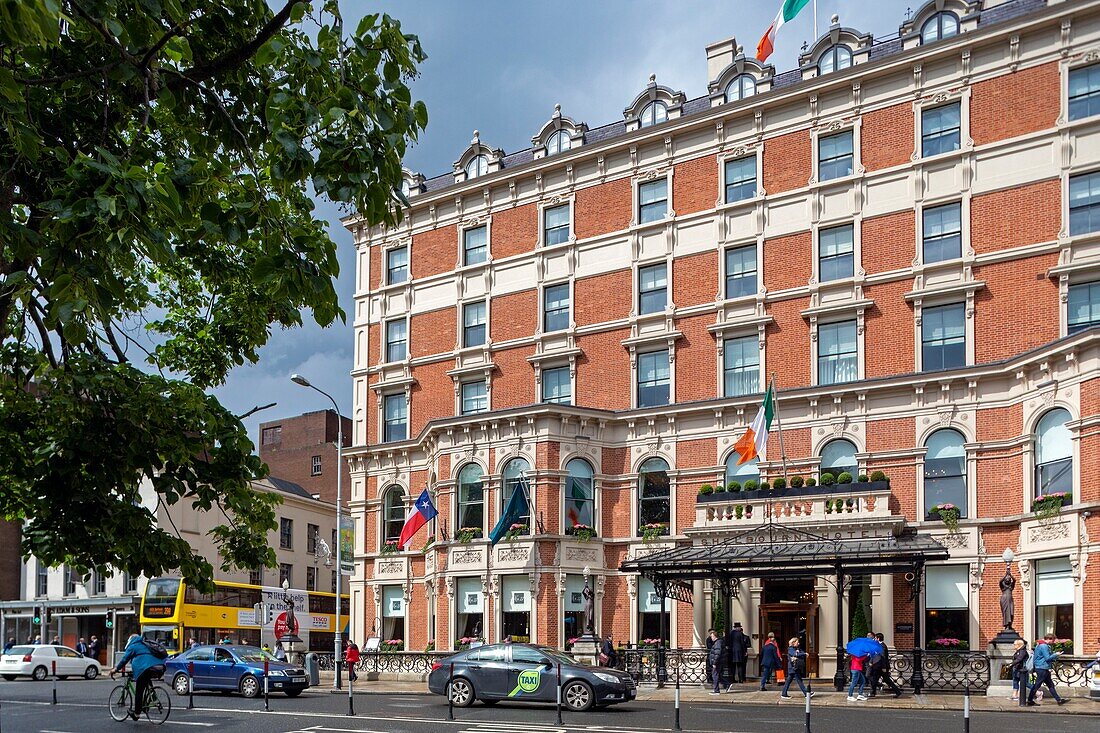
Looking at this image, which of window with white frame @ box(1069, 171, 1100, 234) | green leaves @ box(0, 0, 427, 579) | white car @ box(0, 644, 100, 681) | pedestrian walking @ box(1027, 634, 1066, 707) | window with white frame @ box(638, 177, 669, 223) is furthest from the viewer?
white car @ box(0, 644, 100, 681)

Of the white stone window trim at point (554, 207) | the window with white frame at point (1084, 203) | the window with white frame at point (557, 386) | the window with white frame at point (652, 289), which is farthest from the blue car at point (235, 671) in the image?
the window with white frame at point (1084, 203)

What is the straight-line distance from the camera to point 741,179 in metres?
40.9

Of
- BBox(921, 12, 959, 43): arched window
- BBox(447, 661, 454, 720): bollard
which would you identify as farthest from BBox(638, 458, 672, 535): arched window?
BBox(921, 12, 959, 43): arched window

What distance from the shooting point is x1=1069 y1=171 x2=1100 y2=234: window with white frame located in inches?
1318

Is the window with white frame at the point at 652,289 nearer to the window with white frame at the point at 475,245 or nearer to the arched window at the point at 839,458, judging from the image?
the window with white frame at the point at 475,245

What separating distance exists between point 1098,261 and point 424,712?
23242mm

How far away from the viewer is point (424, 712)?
1041 inches

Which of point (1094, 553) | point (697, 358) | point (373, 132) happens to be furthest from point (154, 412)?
point (697, 358)

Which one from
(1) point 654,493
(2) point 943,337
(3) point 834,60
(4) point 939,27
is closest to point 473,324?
(1) point 654,493

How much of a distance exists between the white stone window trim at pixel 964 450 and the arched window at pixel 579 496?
11772mm

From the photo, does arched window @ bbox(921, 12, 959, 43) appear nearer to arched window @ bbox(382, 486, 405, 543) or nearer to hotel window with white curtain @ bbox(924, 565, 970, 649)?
hotel window with white curtain @ bbox(924, 565, 970, 649)

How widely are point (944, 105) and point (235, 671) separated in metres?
29.3

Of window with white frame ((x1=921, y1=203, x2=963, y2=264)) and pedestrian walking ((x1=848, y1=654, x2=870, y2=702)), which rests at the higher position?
window with white frame ((x1=921, y1=203, x2=963, y2=264))

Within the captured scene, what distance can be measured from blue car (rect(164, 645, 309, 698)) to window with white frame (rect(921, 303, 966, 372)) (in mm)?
22514
